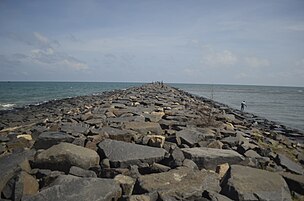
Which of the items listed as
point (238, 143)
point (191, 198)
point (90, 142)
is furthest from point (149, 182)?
point (238, 143)

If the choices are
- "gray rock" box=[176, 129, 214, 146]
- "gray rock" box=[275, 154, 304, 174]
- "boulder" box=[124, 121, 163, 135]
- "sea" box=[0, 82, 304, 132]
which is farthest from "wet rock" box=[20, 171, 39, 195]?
"sea" box=[0, 82, 304, 132]

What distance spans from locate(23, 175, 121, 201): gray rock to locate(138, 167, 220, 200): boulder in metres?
0.33

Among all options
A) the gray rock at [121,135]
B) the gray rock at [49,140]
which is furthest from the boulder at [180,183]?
the gray rock at [49,140]

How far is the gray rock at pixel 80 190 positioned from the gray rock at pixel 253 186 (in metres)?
1.19

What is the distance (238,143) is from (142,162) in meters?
2.12

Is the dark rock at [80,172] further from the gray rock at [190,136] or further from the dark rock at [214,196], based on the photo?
the gray rock at [190,136]

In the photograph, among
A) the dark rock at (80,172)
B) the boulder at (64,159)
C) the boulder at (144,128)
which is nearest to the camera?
the dark rock at (80,172)

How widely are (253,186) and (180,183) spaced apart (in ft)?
2.61

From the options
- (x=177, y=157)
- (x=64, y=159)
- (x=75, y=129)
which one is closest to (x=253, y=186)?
(x=177, y=157)

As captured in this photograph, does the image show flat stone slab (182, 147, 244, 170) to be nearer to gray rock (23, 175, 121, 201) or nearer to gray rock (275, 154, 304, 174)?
gray rock (275, 154, 304, 174)

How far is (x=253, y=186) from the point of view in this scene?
305 cm

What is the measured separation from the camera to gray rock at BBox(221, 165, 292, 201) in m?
2.87

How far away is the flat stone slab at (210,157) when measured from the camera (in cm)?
387

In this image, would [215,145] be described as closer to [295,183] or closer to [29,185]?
[295,183]
